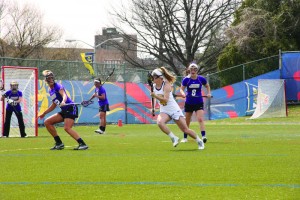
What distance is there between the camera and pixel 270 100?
3778 cm

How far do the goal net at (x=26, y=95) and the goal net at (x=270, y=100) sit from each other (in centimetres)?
1535

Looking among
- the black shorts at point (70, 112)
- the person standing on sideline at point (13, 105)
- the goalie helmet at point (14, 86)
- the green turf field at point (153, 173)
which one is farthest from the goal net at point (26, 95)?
the black shorts at point (70, 112)

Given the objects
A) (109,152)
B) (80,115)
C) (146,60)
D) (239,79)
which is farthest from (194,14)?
(109,152)

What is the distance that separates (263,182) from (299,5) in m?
39.7

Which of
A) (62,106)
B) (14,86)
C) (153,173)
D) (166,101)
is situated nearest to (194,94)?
(166,101)

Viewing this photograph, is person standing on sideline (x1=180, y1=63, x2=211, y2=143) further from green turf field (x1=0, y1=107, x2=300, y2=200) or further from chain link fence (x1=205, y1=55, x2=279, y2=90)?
chain link fence (x1=205, y1=55, x2=279, y2=90)

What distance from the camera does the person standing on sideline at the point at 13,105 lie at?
24.0m

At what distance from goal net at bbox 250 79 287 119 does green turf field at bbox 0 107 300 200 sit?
70.3 ft

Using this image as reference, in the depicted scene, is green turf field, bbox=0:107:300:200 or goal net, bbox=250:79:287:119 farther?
goal net, bbox=250:79:287:119

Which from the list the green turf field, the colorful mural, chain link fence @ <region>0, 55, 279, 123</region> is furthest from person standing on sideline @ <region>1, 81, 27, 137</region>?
the colorful mural

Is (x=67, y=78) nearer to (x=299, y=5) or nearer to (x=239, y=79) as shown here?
(x=239, y=79)

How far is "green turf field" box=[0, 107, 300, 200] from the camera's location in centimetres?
860

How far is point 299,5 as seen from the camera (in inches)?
1870

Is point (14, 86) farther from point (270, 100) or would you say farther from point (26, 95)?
point (270, 100)
